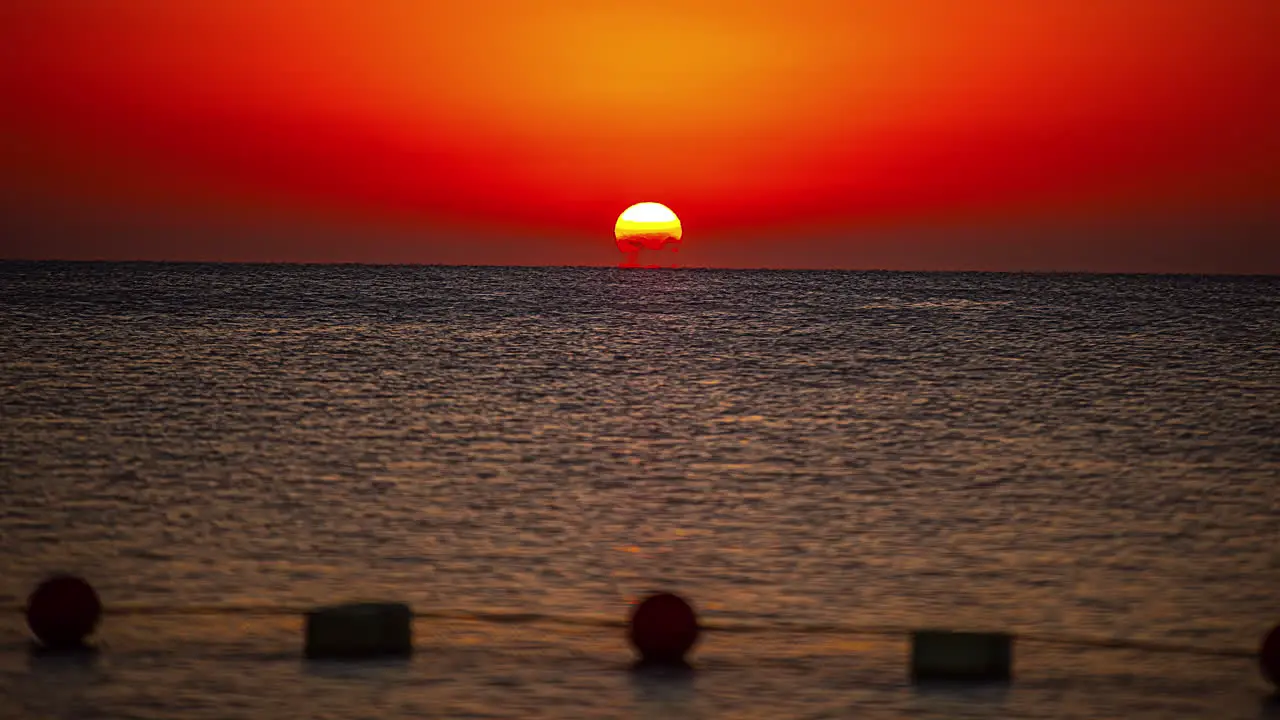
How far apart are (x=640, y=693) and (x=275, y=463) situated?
1733 cm

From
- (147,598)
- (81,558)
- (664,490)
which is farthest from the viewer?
(664,490)

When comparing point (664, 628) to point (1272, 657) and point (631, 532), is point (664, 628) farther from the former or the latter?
point (631, 532)

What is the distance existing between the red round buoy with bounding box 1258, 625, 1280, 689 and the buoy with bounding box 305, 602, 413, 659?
261 inches

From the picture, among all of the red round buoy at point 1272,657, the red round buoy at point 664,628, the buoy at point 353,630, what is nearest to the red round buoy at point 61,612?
the buoy at point 353,630

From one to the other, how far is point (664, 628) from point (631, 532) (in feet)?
25.4

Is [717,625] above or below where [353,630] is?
below

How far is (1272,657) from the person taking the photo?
443 inches

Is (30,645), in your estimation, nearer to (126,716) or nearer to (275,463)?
(126,716)

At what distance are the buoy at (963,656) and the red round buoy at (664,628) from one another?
1798mm

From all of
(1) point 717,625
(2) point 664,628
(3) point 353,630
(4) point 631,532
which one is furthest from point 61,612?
(4) point 631,532

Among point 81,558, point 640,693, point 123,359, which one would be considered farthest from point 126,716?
point 123,359

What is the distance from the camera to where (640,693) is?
1119cm

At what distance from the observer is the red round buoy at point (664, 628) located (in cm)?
1188

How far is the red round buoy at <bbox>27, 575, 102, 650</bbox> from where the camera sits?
39.6 feet
